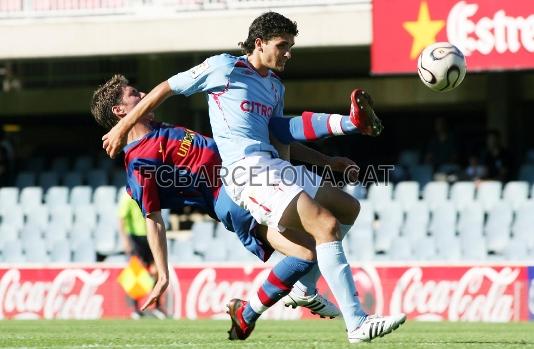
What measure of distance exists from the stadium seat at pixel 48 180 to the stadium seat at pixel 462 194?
22.2 feet

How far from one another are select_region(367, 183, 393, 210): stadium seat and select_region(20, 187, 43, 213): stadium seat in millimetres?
5168

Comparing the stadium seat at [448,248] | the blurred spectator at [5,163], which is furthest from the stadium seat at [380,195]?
the blurred spectator at [5,163]

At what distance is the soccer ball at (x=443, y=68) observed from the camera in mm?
7812

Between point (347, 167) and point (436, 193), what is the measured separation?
30.7 ft

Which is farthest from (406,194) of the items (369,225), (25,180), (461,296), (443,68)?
(443,68)

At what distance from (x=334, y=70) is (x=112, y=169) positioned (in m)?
4.27

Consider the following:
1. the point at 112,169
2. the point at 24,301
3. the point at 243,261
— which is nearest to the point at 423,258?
the point at 243,261

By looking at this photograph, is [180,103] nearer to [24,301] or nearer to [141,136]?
[24,301]

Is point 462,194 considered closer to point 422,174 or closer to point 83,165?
point 422,174

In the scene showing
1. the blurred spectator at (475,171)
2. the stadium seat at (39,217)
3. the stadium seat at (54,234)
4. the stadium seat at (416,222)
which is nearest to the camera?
the stadium seat at (416,222)

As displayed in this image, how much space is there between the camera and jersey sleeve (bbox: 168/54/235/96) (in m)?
7.08

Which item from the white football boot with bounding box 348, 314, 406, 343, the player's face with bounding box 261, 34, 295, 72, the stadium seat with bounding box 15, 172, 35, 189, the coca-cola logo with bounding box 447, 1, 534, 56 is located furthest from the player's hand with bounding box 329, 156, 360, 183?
the stadium seat with bounding box 15, 172, 35, 189

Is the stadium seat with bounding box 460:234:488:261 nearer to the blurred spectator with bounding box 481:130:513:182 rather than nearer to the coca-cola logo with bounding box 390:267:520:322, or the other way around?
the coca-cola logo with bounding box 390:267:520:322

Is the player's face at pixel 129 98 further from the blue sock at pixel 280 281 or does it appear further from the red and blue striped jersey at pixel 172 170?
the blue sock at pixel 280 281
